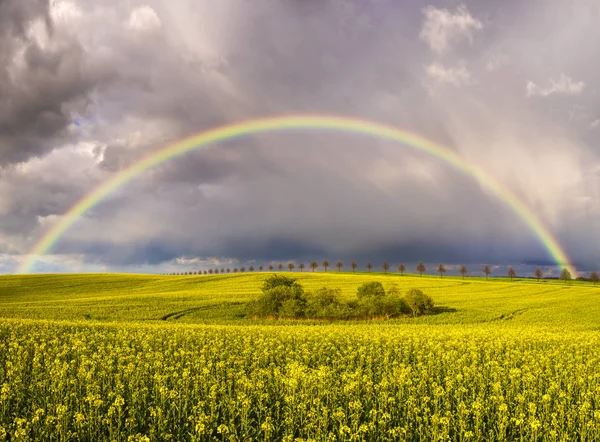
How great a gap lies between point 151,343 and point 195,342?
2.30 m

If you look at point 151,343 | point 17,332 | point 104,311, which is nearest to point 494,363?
point 151,343

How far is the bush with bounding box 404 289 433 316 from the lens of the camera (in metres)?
50.9

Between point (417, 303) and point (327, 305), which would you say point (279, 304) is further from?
point (417, 303)

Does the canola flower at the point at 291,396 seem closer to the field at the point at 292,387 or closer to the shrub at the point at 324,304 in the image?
the field at the point at 292,387

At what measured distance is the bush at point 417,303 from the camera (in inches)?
2005

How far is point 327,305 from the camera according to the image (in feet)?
157

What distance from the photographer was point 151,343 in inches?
827

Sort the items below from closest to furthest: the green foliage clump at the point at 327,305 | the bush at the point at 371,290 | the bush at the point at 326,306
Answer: the bush at the point at 326,306 → the green foliage clump at the point at 327,305 → the bush at the point at 371,290

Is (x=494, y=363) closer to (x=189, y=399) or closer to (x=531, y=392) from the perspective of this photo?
(x=531, y=392)

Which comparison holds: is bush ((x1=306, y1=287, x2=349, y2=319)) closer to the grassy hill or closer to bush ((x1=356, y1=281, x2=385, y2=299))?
bush ((x1=356, y1=281, x2=385, y2=299))

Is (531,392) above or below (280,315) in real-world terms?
above

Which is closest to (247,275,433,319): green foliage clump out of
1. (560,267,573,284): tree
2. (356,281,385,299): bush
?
(356,281,385,299): bush

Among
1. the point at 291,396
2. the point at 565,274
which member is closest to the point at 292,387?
the point at 291,396

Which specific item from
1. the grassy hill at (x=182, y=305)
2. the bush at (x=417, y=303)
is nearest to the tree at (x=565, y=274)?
the grassy hill at (x=182, y=305)
